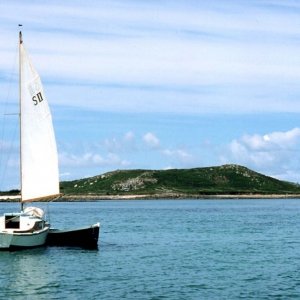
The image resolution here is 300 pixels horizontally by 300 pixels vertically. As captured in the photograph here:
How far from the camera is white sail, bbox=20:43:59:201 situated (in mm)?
54312

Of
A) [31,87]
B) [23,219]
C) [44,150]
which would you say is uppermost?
[31,87]

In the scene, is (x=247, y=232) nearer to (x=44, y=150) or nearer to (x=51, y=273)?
(x=44, y=150)

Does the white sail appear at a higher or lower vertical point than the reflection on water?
higher

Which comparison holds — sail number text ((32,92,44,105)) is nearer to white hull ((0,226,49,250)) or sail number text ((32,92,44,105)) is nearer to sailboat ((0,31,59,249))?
sailboat ((0,31,59,249))

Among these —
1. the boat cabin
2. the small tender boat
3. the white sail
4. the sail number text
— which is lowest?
the small tender boat

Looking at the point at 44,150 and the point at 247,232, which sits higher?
the point at 44,150

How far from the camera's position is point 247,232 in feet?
272

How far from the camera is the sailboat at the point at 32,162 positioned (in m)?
54.1

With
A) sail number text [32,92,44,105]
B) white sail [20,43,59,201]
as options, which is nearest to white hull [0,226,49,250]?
white sail [20,43,59,201]

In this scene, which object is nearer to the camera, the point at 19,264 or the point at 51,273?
the point at 51,273

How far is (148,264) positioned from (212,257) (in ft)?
23.2

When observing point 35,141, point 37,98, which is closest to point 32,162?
point 35,141

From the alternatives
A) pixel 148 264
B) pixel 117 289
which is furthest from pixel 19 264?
pixel 117 289

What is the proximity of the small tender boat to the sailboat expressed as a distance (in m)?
2.65
